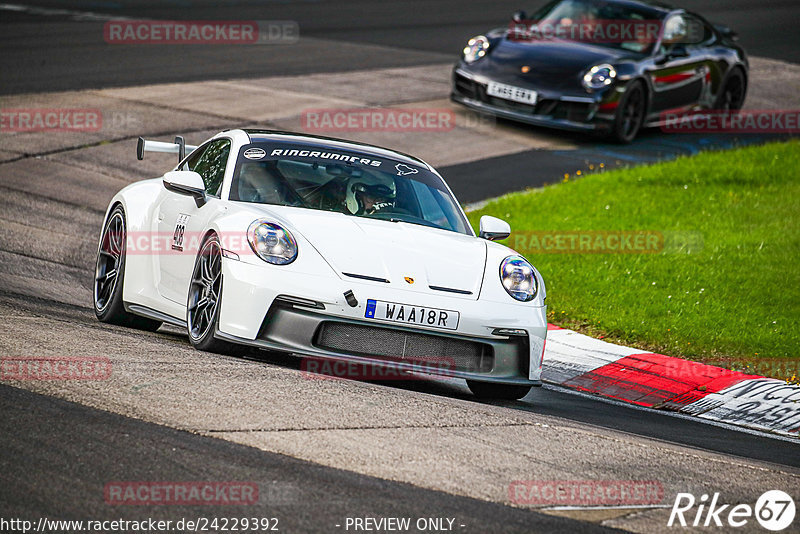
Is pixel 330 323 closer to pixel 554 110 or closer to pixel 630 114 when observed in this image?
pixel 554 110

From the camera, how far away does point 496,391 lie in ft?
23.5

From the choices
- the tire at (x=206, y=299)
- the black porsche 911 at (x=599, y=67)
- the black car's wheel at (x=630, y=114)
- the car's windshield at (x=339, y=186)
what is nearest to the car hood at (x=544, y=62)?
the black porsche 911 at (x=599, y=67)

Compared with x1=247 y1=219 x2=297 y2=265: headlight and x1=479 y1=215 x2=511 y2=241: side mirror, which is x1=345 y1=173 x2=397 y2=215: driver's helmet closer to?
x1=479 y1=215 x2=511 y2=241: side mirror

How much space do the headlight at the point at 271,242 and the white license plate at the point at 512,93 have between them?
9484mm

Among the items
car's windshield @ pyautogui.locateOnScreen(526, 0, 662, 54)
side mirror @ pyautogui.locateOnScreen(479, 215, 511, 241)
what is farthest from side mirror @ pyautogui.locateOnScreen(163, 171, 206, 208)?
car's windshield @ pyautogui.locateOnScreen(526, 0, 662, 54)

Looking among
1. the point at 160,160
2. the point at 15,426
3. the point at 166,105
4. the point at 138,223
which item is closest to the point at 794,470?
the point at 15,426

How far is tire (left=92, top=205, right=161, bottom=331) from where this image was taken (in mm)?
8047

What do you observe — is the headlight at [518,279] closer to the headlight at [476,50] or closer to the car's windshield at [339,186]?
the car's windshield at [339,186]

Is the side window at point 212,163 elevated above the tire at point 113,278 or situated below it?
above

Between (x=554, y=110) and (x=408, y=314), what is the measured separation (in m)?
9.79

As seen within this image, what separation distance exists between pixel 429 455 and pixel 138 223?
3.71m

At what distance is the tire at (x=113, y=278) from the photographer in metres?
8.05

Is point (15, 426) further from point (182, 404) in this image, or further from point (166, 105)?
point (166, 105)

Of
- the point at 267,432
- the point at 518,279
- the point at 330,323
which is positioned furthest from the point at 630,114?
the point at 267,432
